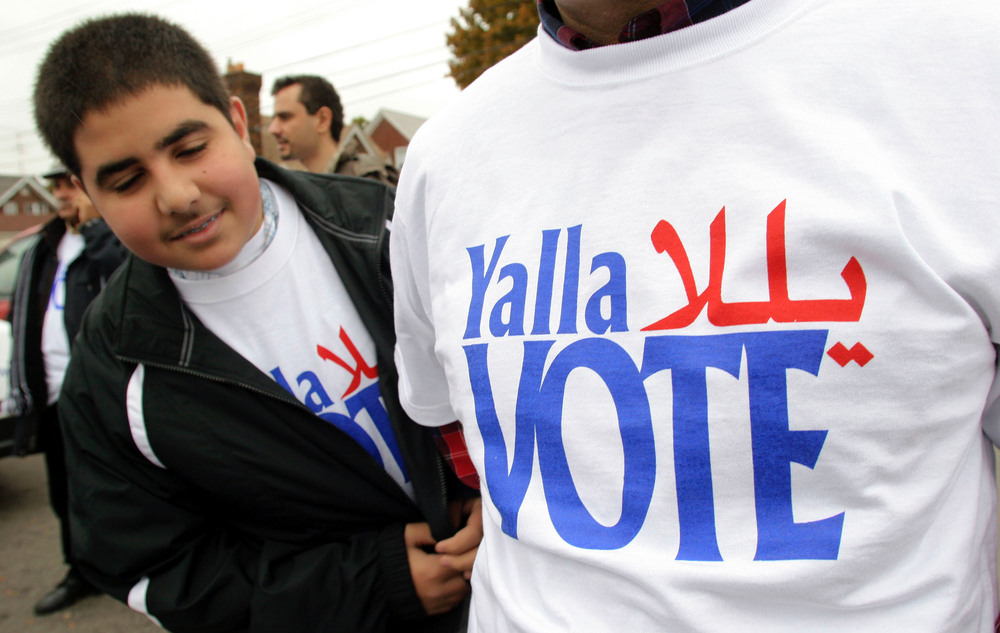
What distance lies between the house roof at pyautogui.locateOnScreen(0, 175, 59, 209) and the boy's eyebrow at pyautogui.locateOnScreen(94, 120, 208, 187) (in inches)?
2096

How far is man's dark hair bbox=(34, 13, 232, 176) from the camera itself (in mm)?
1396

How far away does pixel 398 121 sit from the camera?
30250 mm

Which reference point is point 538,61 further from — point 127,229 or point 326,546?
point 326,546

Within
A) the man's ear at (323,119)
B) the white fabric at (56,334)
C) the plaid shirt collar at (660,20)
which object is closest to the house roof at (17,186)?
the man's ear at (323,119)

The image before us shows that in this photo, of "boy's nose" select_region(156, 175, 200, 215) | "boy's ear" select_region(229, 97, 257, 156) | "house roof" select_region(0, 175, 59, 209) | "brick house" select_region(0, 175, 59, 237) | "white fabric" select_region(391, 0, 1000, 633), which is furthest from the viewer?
"house roof" select_region(0, 175, 59, 209)

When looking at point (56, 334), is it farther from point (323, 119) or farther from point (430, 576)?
point (430, 576)

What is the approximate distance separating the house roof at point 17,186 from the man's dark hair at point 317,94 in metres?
49.9

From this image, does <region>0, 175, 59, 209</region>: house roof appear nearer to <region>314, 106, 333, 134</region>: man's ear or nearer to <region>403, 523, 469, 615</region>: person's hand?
<region>314, 106, 333, 134</region>: man's ear

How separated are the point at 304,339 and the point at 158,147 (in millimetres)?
510

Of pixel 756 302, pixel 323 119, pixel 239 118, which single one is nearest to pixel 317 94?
pixel 323 119

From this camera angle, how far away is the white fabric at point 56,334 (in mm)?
3299

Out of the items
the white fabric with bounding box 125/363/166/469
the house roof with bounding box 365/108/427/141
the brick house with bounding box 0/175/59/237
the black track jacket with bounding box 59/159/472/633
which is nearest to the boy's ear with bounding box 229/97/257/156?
the black track jacket with bounding box 59/159/472/633

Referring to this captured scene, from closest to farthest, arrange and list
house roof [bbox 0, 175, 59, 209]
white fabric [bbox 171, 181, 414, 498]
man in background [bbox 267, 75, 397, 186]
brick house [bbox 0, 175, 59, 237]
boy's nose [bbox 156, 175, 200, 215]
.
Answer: boy's nose [bbox 156, 175, 200, 215] < white fabric [bbox 171, 181, 414, 498] < man in background [bbox 267, 75, 397, 186] < brick house [bbox 0, 175, 59, 237] < house roof [bbox 0, 175, 59, 209]

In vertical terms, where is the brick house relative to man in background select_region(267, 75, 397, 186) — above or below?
below
